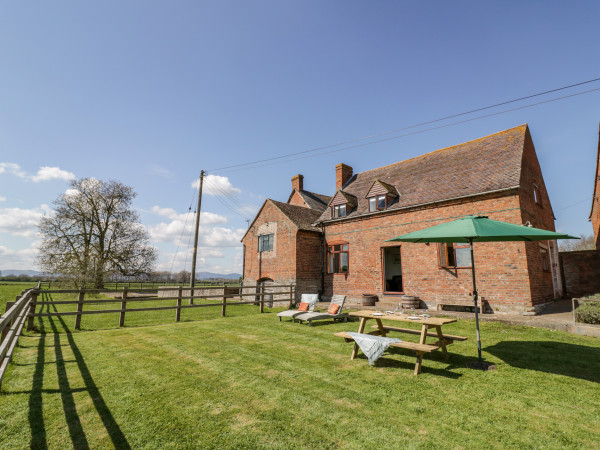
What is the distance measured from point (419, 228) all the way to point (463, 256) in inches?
89.7

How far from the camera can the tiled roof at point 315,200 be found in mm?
25659

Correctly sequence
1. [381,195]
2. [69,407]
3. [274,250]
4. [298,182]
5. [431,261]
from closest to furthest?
[69,407]
[431,261]
[381,195]
[274,250]
[298,182]

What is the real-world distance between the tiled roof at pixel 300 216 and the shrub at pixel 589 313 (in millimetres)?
12407

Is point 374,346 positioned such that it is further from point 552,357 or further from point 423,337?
point 552,357

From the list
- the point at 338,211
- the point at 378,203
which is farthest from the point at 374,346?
the point at 338,211

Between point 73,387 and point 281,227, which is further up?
point 281,227

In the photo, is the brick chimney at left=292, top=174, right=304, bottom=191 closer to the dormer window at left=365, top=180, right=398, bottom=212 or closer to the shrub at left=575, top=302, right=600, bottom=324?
the dormer window at left=365, top=180, right=398, bottom=212

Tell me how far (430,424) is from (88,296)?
1186 inches

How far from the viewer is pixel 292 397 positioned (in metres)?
4.12

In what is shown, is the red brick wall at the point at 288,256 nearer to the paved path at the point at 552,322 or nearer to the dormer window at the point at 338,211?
the dormer window at the point at 338,211

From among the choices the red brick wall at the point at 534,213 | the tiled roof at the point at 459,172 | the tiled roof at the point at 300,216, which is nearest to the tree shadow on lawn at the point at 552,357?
the red brick wall at the point at 534,213

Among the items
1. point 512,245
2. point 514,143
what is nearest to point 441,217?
point 512,245

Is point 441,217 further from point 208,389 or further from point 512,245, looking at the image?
point 208,389

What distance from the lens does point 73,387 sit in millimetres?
4473
